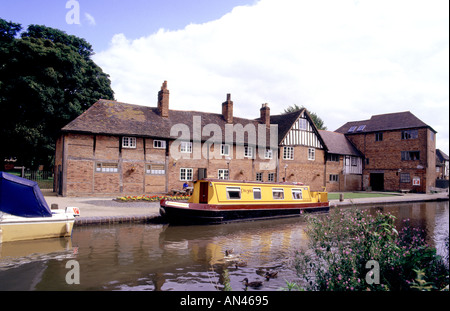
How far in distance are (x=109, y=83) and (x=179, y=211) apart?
2468cm

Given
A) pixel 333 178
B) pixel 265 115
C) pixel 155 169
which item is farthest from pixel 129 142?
pixel 333 178

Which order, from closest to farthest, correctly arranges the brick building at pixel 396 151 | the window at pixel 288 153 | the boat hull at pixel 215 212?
the boat hull at pixel 215 212, the window at pixel 288 153, the brick building at pixel 396 151

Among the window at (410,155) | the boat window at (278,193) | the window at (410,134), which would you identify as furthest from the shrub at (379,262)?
the window at (410,134)

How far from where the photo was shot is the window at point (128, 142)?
889 inches

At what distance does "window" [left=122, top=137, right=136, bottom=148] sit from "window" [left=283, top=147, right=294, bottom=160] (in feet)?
49.3

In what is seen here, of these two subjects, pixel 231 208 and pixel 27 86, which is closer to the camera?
pixel 231 208

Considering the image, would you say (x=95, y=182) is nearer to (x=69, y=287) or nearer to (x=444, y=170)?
(x=69, y=287)

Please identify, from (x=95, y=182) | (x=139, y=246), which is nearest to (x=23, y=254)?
(x=139, y=246)

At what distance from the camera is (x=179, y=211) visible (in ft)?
47.0

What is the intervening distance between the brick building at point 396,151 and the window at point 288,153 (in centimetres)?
1310

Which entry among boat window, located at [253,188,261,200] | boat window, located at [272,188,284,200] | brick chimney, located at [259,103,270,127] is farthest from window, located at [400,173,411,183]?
boat window, located at [253,188,261,200]

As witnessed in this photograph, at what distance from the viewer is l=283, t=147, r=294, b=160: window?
3073 centimetres

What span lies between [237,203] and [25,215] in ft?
30.5

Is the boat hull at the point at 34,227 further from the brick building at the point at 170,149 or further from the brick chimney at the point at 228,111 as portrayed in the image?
the brick chimney at the point at 228,111
